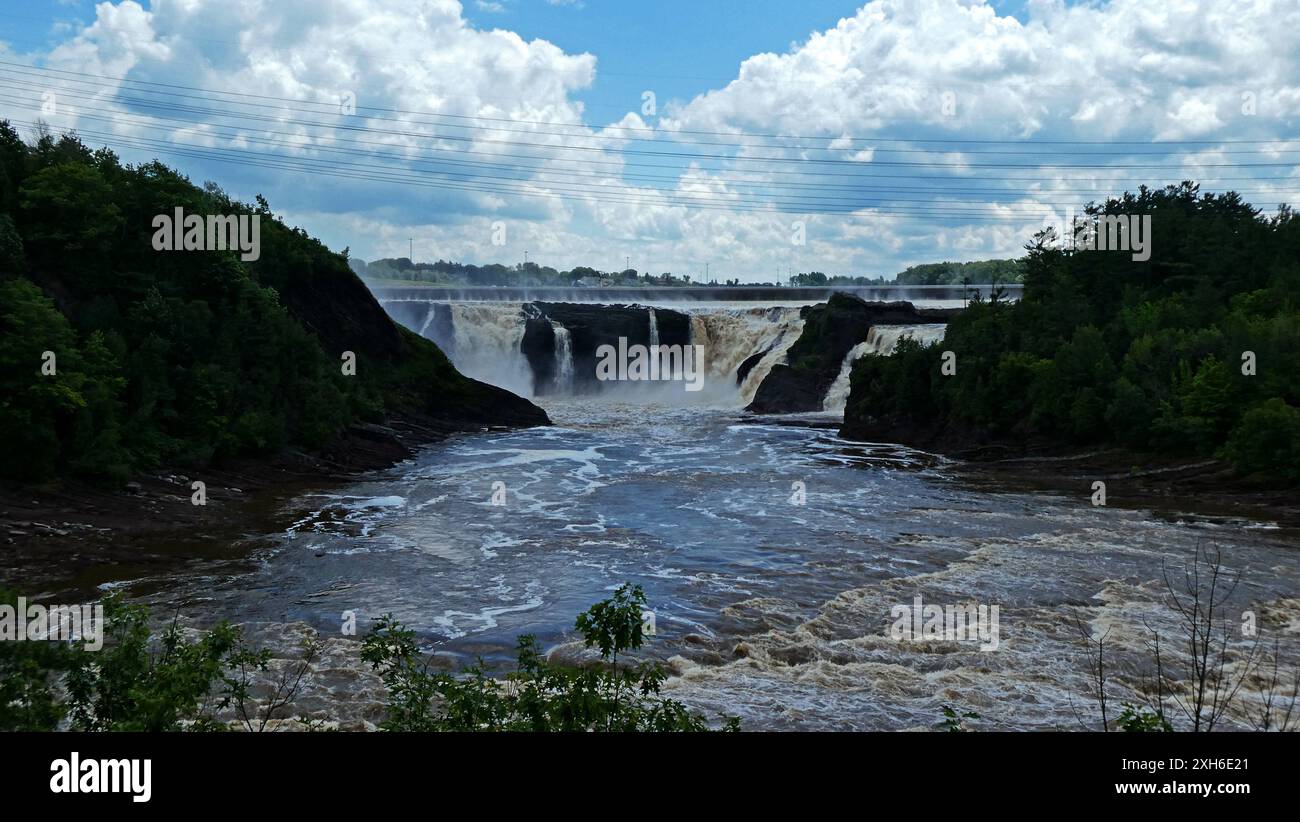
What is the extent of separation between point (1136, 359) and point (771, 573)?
91.0 ft

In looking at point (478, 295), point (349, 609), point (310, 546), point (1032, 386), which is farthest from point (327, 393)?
point (478, 295)

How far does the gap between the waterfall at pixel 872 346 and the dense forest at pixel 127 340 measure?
33.0 m

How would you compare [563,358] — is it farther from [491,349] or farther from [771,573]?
[771,573]

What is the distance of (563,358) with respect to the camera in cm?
8469

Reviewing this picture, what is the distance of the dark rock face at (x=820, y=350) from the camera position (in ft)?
221

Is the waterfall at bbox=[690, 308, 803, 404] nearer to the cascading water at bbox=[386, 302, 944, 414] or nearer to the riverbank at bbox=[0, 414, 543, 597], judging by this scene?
the cascading water at bbox=[386, 302, 944, 414]

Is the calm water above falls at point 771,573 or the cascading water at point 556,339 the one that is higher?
the cascading water at point 556,339

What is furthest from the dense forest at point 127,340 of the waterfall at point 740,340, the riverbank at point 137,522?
the waterfall at point 740,340

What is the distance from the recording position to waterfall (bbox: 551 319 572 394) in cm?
8438

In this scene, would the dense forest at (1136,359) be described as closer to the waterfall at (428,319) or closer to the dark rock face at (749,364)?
the dark rock face at (749,364)

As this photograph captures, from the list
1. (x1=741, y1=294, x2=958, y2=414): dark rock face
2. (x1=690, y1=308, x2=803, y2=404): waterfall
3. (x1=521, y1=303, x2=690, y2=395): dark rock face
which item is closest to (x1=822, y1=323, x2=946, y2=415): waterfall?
(x1=741, y1=294, x2=958, y2=414): dark rock face

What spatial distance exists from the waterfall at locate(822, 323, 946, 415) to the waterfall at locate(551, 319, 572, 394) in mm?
22028

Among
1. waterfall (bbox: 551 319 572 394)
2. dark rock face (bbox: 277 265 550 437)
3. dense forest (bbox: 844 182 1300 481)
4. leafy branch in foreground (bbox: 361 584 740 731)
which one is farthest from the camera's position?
waterfall (bbox: 551 319 572 394)

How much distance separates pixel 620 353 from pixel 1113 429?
48469mm
